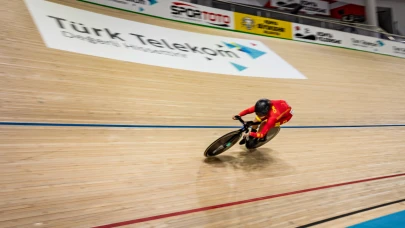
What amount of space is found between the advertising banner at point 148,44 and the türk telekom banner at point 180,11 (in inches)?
26.0

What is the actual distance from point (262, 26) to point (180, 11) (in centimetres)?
236

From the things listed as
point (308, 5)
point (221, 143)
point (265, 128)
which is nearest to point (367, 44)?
point (308, 5)

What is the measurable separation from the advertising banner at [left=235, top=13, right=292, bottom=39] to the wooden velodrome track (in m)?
2.51

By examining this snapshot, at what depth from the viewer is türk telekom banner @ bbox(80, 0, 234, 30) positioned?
5.91 metres

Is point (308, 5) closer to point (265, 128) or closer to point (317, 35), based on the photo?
point (317, 35)

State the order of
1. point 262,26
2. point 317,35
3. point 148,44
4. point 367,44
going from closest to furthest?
point 148,44
point 262,26
point 317,35
point 367,44

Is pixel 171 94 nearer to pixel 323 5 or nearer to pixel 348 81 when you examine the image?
pixel 348 81

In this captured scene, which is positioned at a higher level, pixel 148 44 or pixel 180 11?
pixel 180 11

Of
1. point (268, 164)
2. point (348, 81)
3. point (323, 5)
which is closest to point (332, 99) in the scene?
point (348, 81)

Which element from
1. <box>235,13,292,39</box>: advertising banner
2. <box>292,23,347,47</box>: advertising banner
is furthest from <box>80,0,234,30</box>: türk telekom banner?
<box>292,23,347,47</box>: advertising banner

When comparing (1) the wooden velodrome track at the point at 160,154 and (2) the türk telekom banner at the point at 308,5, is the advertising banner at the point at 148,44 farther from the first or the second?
(2) the türk telekom banner at the point at 308,5

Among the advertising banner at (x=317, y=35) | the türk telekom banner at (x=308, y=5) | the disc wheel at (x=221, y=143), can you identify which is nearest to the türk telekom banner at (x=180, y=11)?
the advertising banner at (x=317, y=35)

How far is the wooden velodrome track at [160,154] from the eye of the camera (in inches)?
86.0

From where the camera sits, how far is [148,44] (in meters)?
5.00
